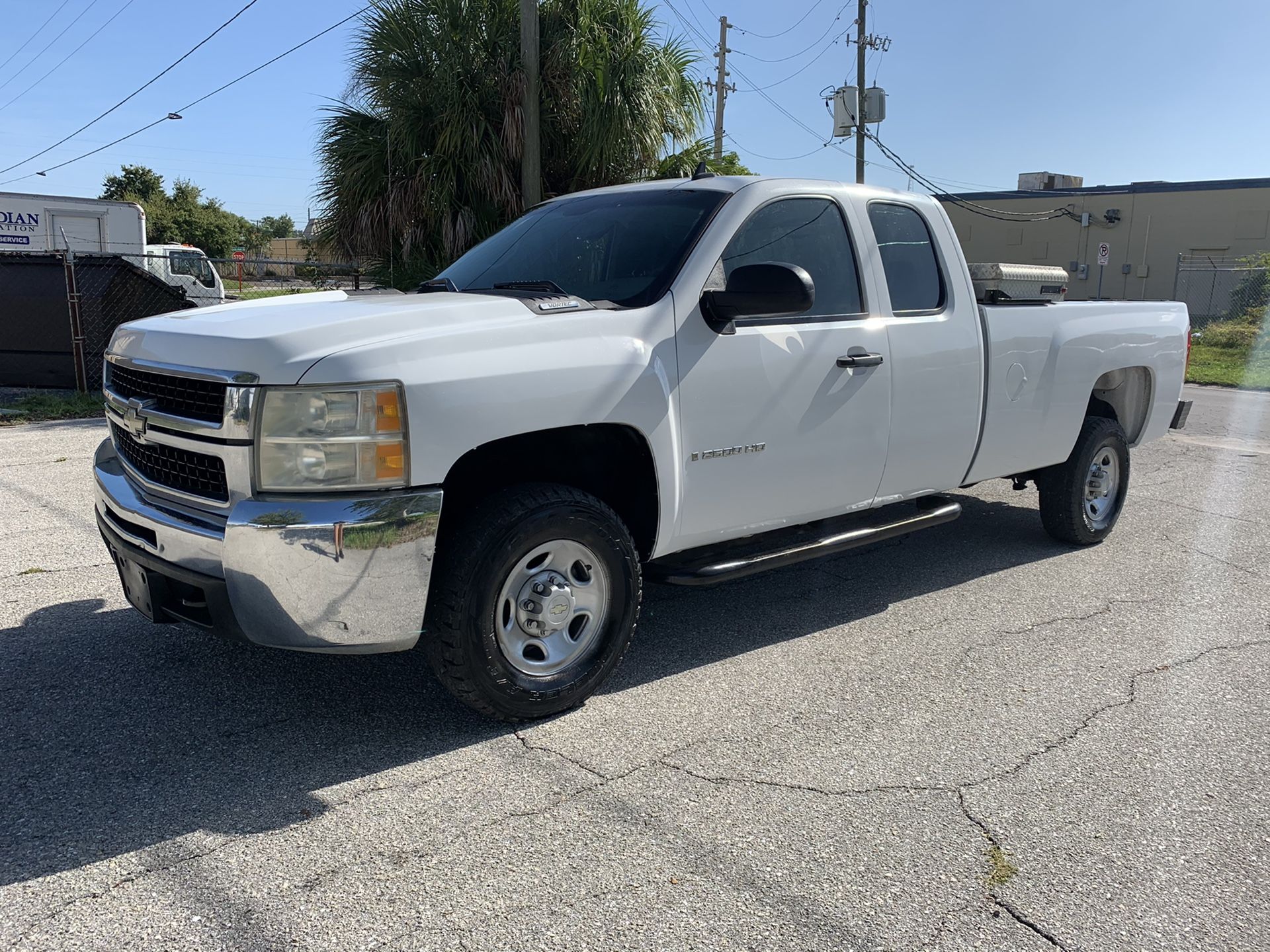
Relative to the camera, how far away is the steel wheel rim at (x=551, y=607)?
3.68m

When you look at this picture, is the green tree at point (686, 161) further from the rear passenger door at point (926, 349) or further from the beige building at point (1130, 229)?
the beige building at point (1130, 229)

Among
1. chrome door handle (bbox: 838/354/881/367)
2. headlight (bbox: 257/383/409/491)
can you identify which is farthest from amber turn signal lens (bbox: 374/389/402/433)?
chrome door handle (bbox: 838/354/881/367)

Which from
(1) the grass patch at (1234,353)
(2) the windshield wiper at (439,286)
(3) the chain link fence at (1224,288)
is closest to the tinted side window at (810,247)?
(2) the windshield wiper at (439,286)

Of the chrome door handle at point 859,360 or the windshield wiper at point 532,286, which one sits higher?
the windshield wiper at point 532,286

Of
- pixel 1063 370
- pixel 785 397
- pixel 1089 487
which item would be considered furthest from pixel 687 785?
pixel 1089 487

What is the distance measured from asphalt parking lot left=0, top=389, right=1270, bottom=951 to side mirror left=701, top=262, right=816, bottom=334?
1475mm

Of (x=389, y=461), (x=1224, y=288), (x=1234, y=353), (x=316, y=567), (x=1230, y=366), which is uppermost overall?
(x=1224, y=288)

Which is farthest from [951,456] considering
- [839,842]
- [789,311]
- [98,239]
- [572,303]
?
[98,239]

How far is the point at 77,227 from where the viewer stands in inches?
926

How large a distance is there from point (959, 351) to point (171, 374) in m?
3.47

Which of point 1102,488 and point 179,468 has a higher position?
point 179,468

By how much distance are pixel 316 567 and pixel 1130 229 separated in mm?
44961

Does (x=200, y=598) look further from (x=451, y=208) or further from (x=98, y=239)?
(x=98, y=239)

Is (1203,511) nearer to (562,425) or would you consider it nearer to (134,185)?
(562,425)
